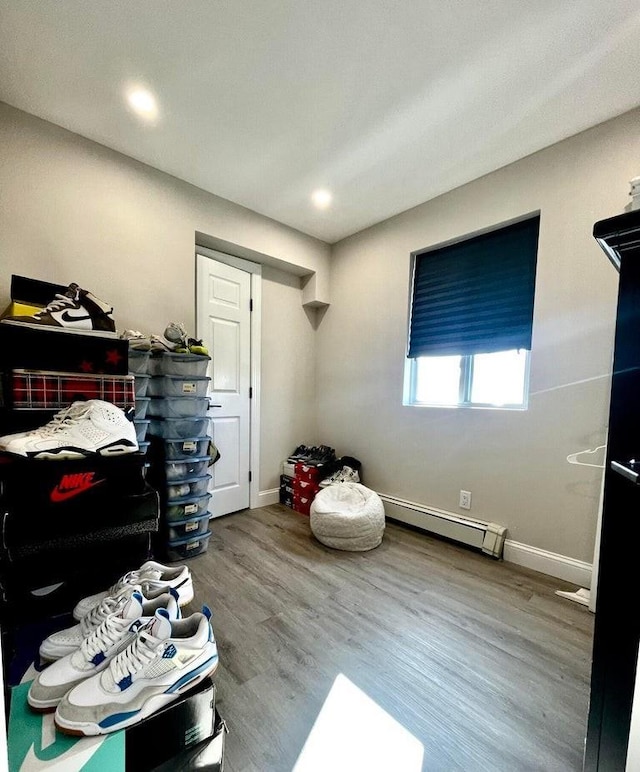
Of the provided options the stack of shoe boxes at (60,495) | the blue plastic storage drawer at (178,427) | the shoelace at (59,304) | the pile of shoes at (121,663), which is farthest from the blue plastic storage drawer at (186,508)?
the shoelace at (59,304)

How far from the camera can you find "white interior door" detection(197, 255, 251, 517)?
8.06 ft

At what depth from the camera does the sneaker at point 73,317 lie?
127 cm

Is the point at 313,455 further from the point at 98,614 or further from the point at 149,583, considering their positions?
the point at 98,614

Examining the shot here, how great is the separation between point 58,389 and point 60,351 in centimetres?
16

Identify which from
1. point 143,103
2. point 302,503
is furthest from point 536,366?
point 143,103

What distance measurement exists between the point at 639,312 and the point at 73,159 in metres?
2.61

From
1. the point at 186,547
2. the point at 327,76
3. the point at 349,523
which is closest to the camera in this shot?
the point at 327,76

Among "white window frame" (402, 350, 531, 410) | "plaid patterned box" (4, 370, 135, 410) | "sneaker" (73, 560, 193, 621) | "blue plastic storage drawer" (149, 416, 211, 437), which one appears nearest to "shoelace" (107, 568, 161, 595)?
"sneaker" (73, 560, 193, 621)

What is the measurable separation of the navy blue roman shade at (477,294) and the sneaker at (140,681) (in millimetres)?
2163

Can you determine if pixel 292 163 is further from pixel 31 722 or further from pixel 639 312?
pixel 31 722

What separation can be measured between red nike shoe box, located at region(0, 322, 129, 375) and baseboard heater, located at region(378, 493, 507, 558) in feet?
6.89

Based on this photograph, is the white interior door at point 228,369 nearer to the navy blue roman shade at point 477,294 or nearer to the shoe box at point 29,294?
the shoe box at point 29,294

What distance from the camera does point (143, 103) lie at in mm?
1594

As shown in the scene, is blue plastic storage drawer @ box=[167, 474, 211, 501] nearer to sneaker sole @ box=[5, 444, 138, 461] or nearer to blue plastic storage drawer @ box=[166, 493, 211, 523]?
blue plastic storage drawer @ box=[166, 493, 211, 523]
